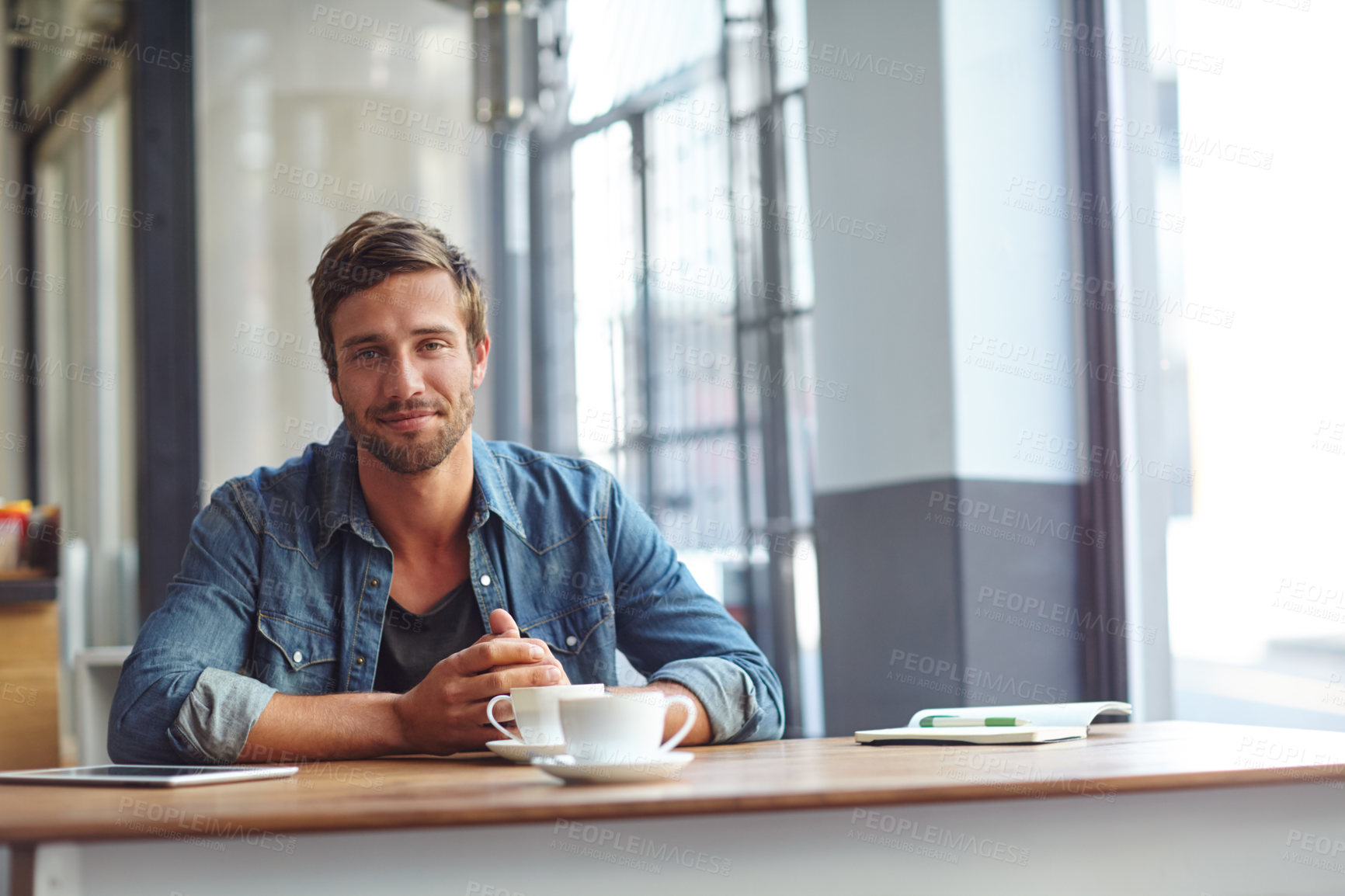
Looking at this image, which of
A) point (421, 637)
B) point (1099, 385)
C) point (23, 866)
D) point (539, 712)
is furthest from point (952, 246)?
point (23, 866)

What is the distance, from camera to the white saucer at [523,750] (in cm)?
114

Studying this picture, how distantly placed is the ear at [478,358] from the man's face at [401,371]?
4.2 inches

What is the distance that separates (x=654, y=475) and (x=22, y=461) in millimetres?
3195

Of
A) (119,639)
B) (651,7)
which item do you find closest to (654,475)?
(651,7)

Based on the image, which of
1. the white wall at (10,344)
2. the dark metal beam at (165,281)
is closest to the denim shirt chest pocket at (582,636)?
the dark metal beam at (165,281)

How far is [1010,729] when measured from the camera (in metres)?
1.30

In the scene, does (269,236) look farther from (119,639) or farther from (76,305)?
(119,639)

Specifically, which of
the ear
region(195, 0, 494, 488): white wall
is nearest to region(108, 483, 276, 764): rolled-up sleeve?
the ear

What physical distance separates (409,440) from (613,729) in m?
0.79

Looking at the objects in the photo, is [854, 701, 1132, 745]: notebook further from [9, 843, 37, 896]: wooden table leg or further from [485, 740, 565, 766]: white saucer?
[9, 843, 37, 896]: wooden table leg

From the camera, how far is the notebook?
1.27 metres

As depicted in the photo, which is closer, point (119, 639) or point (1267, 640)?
point (1267, 640)

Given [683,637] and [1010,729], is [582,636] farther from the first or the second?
[1010,729]

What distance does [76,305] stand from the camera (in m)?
4.89
